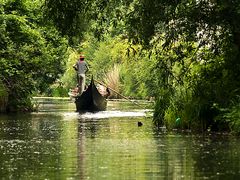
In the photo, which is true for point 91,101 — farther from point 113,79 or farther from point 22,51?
point 113,79

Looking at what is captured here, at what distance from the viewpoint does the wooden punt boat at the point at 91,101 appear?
3769 cm

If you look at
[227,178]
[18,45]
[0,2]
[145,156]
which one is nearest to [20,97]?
[18,45]

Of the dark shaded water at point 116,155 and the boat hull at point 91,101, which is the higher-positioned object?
the boat hull at point 91,101

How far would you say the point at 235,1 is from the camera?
16969mm

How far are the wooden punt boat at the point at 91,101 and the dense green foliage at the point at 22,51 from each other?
2.06 m

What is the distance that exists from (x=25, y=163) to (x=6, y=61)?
20116mm

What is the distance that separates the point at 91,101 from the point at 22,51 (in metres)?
5.41

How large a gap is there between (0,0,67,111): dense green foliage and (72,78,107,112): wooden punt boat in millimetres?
2061

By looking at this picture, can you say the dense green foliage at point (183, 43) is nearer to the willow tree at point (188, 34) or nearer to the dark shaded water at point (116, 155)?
the willow tree at point (188, 34)

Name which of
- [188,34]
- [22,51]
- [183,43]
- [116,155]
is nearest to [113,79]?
[22,51]

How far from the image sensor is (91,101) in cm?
3809

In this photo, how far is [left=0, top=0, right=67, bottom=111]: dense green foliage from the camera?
109 feet

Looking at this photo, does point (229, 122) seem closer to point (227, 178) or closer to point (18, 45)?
point (227, 178)

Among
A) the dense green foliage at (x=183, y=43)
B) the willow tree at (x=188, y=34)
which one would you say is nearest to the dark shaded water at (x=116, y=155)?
the dense green foliage at (x=183, y=43)
